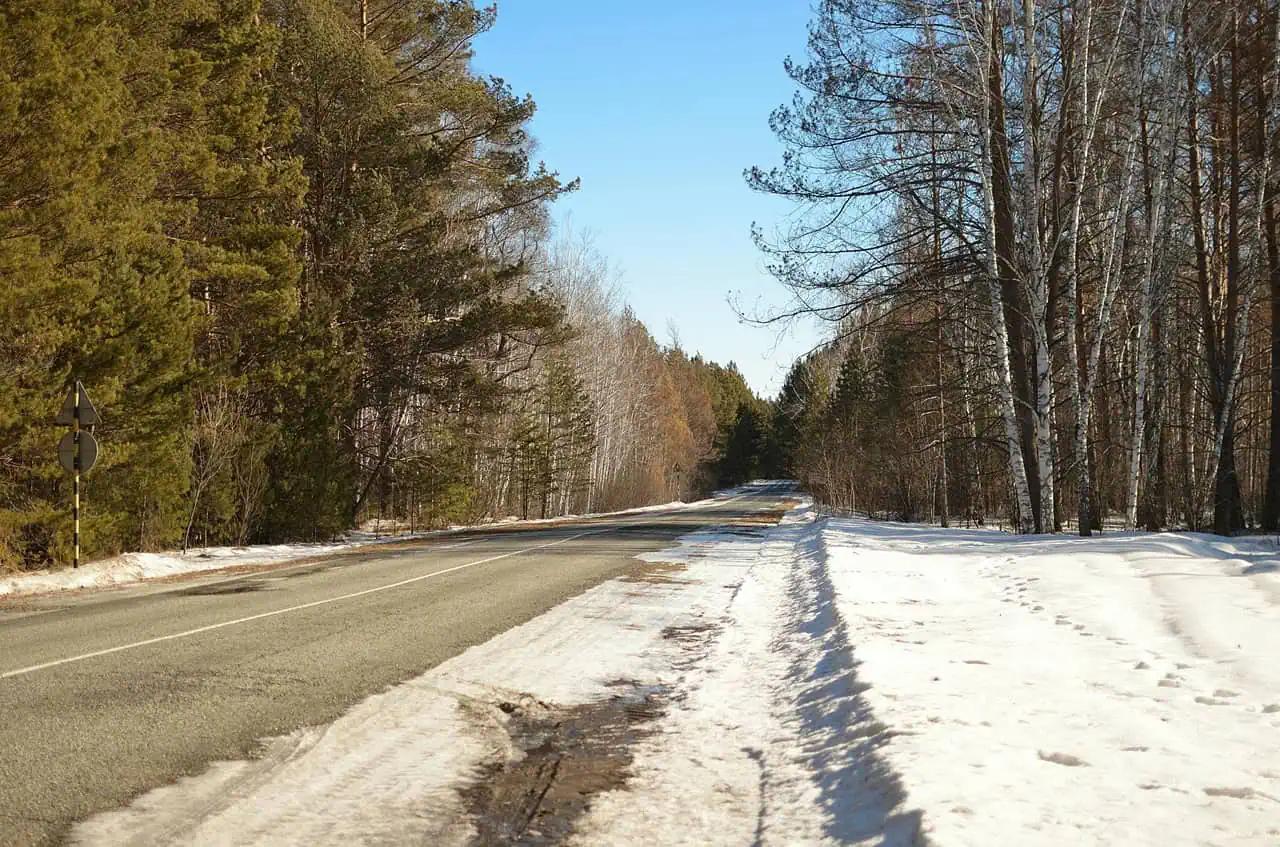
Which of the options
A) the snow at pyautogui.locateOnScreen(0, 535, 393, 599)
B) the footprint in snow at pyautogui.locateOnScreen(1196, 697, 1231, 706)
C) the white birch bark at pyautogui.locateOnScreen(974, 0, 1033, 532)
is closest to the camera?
the footprint in snow at pyautogui.locateOnScreen(1196, 697, 1231, 706)

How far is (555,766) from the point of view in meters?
4.79

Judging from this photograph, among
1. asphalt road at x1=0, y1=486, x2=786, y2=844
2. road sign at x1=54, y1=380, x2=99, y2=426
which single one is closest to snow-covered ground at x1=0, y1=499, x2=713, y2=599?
asphalt road at x1=0, y1=486, x2=786, y2=844

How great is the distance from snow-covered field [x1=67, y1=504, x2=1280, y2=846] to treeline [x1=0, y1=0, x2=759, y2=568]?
29.2 ft

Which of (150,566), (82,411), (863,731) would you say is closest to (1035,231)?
(863,731)

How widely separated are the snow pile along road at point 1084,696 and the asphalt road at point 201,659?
334 cm

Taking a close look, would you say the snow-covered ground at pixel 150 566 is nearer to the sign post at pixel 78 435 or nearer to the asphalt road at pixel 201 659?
the asphalt road at pixel 201 659

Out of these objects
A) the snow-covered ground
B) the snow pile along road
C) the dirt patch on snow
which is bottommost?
the dirt patch on snow

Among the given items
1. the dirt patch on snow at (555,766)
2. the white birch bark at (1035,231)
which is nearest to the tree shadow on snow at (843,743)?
the dirt patch on snow at (555,766)

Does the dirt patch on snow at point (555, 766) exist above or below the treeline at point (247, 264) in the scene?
below

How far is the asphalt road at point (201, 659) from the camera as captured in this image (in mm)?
4395

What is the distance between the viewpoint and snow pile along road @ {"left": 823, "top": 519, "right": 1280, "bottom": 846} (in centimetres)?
347

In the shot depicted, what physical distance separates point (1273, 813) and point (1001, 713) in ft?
5.27

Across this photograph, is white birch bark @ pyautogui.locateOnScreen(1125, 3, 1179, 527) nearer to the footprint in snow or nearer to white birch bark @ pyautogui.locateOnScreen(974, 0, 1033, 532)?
white birch bark @ pyautogui.locateOnScreen(974, 0, 1033, 532)

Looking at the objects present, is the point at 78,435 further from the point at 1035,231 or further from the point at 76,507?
the point at 1035,231
